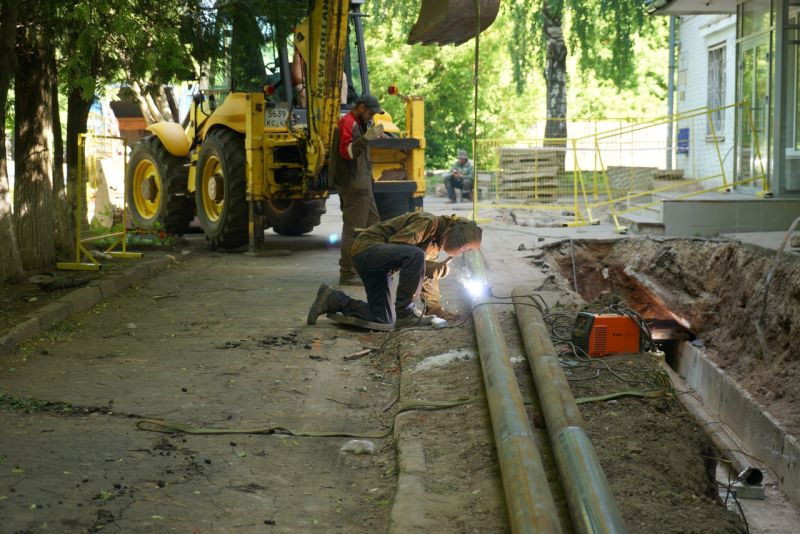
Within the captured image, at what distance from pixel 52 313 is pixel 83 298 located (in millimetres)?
936

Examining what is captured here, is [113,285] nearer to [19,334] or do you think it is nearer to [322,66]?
[19,334]

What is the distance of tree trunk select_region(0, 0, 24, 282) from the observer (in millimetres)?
9266

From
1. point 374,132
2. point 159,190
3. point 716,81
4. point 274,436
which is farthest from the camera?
point 716,81

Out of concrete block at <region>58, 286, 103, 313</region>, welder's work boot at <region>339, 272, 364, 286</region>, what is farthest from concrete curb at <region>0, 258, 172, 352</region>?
welder's work boot at <region>339, 272, 364, 286</region>

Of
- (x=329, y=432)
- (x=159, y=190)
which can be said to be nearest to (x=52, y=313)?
(x=329, y=432)

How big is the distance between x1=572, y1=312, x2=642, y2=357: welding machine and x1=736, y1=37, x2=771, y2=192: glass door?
28.6ft

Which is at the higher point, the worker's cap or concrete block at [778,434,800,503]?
the worker's cap

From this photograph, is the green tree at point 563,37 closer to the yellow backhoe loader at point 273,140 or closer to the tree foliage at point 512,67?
the tree foliage at point 512,67

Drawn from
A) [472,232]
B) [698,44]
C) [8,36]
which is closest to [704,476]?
[472,232]

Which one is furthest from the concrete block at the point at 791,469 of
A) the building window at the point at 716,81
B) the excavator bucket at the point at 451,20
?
the building window at the point at 716,81

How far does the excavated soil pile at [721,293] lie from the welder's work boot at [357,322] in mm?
3298

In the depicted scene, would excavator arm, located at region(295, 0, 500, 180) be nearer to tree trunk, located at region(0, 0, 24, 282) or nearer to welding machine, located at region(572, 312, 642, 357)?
tree trunk, located at region(0, 0, 24, 282)

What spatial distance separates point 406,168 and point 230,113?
268 cm

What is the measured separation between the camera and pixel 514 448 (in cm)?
480
